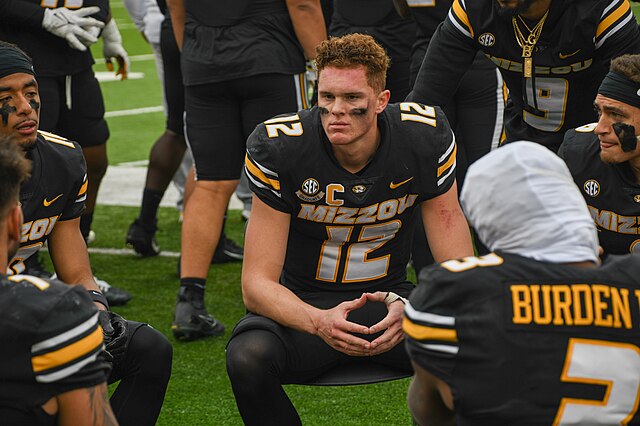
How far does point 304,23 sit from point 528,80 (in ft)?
4.13

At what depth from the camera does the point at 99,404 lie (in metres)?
2.54

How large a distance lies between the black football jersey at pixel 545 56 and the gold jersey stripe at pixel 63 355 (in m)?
2.30

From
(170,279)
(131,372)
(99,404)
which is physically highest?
(99,404)

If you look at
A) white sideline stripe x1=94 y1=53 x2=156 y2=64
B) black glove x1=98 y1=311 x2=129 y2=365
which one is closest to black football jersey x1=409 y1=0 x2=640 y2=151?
black glove x1=98 y1=311 x2=129 y2=365

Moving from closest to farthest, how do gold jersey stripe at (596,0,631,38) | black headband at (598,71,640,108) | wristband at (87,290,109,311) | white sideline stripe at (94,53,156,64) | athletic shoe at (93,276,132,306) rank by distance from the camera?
wristband at (87,290,109,311) → black headband at (598,71,640,108) → gold jersey stripe at (596,0,631,38) → athletic shoe at (93,276,132,306) → white sideline stripe at (94,53,156,64)

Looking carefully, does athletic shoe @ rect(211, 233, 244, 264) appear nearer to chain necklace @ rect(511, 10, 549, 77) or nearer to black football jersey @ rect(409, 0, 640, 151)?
black football jersey @ rect(409, 0, 640, 151)

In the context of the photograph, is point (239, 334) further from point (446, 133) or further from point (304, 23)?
point (304, 23)

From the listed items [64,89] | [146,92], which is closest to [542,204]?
[64,89]

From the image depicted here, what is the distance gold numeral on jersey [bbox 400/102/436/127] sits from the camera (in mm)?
3766

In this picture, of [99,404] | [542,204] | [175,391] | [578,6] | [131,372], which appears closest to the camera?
[542,204]

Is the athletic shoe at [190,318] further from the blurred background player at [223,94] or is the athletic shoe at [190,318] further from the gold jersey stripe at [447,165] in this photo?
the gold jersey stripe at [447,165]

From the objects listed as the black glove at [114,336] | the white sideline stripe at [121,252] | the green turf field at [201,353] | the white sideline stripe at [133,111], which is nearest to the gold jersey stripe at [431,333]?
the black glove at [114,336]

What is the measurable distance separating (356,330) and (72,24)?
2.63 metres

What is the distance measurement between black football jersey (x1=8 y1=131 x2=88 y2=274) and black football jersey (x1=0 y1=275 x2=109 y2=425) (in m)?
1.09
